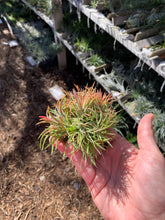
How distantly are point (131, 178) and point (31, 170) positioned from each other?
1760mm

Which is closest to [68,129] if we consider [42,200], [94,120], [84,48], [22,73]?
[94,120]

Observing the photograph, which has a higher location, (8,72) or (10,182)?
(8,72)

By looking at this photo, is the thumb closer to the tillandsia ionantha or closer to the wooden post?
the tillandsia ionantha

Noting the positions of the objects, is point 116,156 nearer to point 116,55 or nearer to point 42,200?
point 42,200

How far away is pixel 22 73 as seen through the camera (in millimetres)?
4566

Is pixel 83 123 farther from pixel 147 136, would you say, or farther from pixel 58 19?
pixel 58 19

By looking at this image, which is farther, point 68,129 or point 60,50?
point 60,50

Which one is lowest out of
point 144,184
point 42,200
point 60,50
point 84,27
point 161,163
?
point 42,200

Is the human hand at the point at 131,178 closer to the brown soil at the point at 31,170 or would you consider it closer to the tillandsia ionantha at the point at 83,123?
the tillandsia ionantha at the point at 83,123

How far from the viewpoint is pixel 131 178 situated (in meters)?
2.03

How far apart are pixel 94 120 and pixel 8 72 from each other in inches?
134

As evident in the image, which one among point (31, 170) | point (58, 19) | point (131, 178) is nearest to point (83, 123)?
point (131, 178)

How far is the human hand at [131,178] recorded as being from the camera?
1.89 meters

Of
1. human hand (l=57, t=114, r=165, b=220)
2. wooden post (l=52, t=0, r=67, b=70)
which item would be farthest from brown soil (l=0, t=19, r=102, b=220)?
human hand (l=57, t=114, r=165, b=220)
